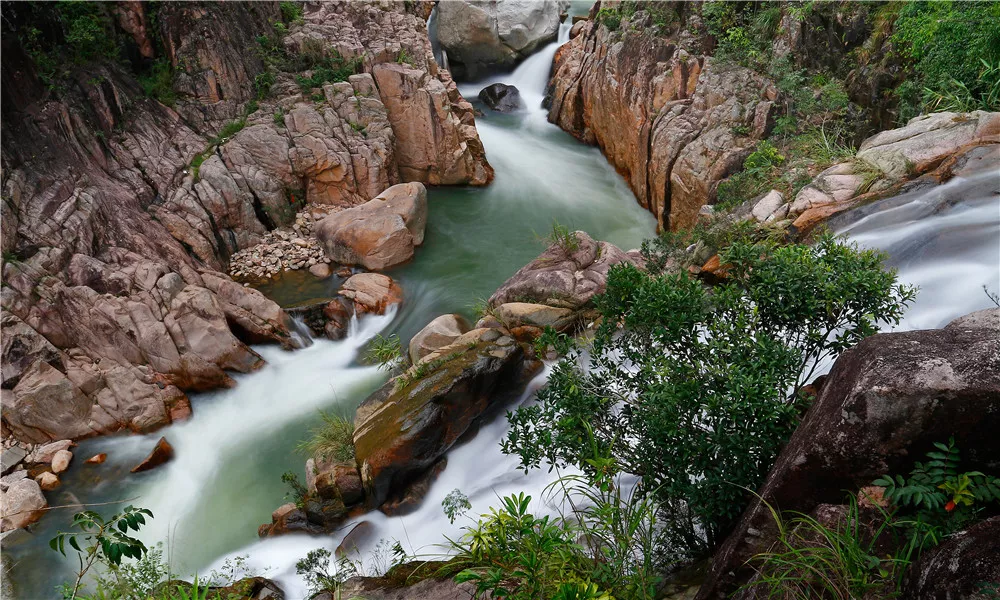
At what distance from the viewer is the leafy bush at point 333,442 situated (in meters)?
7.68

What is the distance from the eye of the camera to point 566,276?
29.1 feet

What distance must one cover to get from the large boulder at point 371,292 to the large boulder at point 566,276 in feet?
9.10

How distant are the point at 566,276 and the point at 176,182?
8725 millimetres

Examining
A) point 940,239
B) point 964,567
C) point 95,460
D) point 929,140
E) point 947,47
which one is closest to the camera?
point 964,567

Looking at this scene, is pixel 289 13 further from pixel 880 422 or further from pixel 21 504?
pixel 880 422

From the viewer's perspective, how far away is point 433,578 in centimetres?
464

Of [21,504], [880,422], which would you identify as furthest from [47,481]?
[880,422]

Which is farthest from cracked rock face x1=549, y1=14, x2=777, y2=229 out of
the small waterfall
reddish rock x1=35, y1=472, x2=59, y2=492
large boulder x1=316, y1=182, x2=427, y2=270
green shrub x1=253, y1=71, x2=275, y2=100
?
reddish rock x1=35, y1=472, x2=59, y2=492

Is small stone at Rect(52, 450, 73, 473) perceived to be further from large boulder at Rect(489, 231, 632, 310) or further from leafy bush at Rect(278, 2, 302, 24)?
leafy bush at Rect(278, 2, 302, 24)

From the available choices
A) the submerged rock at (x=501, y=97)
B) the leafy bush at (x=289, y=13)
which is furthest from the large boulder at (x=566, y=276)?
the submerged rock at (x=501, y=97)

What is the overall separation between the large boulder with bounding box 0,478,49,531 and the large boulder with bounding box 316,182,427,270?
6542 mm

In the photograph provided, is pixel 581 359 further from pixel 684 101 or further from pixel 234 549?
pixel 684 101

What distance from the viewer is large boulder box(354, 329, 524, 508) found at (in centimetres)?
702

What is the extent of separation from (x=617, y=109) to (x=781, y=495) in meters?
13.6
